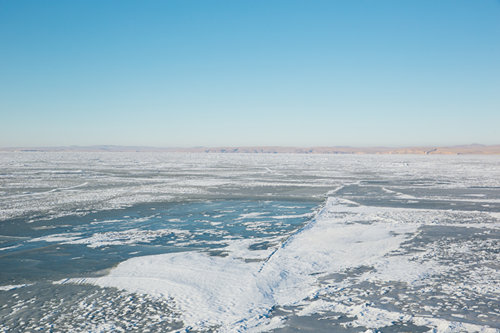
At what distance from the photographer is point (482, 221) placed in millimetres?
11398

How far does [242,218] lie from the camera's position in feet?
40.5

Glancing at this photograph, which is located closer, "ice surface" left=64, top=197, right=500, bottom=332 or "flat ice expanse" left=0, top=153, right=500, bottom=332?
"flat ice expanse" left=0, top=153, right=500, bottom=332

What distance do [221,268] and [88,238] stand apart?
13.6ft

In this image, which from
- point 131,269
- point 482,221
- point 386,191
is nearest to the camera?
point 131,269

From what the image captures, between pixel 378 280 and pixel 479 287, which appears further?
pixel 378 280

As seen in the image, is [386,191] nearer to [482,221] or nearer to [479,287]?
[482,221]

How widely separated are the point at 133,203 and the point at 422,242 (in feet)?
35.5

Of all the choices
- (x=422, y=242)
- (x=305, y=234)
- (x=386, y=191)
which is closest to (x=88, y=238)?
(x=305, y=234)

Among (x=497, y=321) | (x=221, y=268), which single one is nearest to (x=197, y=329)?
(x=221, y=268)

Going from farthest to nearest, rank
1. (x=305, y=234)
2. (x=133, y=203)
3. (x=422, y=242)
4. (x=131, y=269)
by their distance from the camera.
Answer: (x=133, y=203), (x=305, y=234), (x=422, y=242), (x=131, y=269)

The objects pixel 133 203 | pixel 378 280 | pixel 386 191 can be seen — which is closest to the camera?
pixel 378 280

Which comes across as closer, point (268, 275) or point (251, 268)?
point (268, 275)

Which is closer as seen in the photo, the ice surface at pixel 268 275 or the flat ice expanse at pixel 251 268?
the flat ice expanse at pixel 251 268

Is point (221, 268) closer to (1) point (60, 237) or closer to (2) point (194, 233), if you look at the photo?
(2) point (194, 233)
